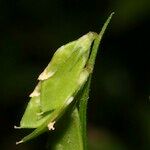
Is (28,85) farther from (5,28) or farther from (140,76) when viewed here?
(140,76)

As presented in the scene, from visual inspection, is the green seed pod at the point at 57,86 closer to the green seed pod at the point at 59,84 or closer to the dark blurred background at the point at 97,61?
the green seed pod at the point at 59,84

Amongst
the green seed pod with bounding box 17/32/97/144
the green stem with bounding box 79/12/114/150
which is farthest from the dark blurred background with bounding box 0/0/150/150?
the green seed pod with bounding box 17/32/97/144

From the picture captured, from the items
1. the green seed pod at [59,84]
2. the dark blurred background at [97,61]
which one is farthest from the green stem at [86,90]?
the dark blurred background at [97,61]

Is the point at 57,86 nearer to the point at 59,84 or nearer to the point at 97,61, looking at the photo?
the point at 59,84

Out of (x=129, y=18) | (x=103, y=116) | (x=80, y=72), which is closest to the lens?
(x=80, y=72)

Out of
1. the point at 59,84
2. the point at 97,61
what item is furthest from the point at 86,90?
the point at 97,61

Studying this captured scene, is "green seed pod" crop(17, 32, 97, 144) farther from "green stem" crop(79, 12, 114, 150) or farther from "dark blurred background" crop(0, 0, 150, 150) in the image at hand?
"dark blurred background" crop(0, 0, 150, 150)

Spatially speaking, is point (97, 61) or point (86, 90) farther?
point (97, 61)

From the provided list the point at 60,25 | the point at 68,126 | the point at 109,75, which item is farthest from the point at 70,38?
the point at 68,126
